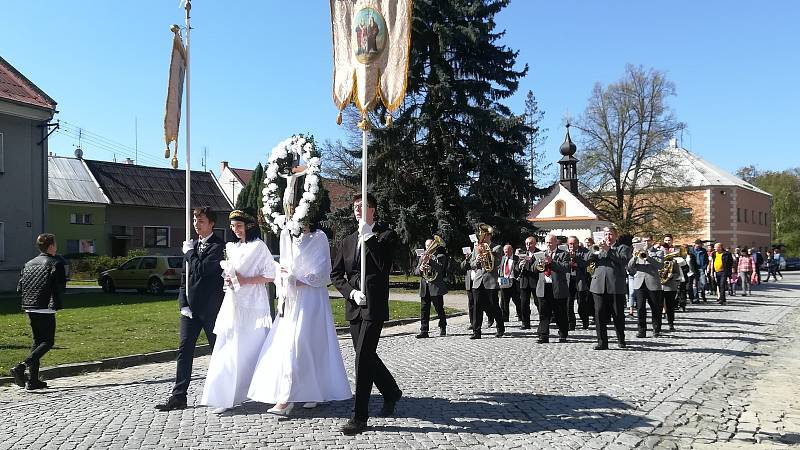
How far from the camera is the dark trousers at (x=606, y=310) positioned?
1165cm

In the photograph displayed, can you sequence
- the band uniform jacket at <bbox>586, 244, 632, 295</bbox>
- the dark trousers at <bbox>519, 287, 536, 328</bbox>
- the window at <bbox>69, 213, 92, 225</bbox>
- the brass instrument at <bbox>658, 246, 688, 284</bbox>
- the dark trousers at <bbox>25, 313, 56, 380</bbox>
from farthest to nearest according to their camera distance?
the window at <bbox>69, 213, 92, 225</bbox> < the dark trousers at <bbox>519, 287, 536, 328</bbox> < the brass instrument at <bbox>658, 246, 688, 284</bbox> < the band uniform jacket at <bbox>586, 244, 632, 295</bbox> < the dark trousers at <bbox>25, 313, 56, 380</bbox>

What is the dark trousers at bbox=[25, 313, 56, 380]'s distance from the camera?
8773 millimetres

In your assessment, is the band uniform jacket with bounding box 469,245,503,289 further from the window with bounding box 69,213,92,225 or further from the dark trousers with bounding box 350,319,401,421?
the window with bounding box 69,213,92,225

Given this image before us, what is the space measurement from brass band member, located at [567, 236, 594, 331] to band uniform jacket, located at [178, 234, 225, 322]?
26.6 ft

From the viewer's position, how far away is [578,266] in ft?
47.6

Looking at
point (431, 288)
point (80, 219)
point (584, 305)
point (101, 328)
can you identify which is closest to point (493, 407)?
point (431, 288)

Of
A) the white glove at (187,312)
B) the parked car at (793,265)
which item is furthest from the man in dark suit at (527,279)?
the parked car at (793,265)

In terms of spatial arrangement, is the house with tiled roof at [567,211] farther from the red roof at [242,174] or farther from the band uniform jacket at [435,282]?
the band uniform jacket at [435,282]

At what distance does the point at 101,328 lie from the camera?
48.6ft

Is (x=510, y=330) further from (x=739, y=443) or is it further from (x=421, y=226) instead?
(x=421, y=226)

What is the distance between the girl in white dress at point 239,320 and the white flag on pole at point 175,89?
8.28 feet

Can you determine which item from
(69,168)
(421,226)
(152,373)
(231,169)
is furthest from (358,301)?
(231,169)

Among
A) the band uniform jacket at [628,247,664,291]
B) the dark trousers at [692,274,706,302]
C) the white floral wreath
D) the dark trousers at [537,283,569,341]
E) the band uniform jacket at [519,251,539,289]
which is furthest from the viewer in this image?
the dark trousers at [692,274,706,302]

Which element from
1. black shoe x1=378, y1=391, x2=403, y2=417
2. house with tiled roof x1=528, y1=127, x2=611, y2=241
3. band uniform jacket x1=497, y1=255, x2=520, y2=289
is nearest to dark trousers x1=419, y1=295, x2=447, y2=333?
band uniform jacket x1=497, y1=255, x2=520, y2=289
